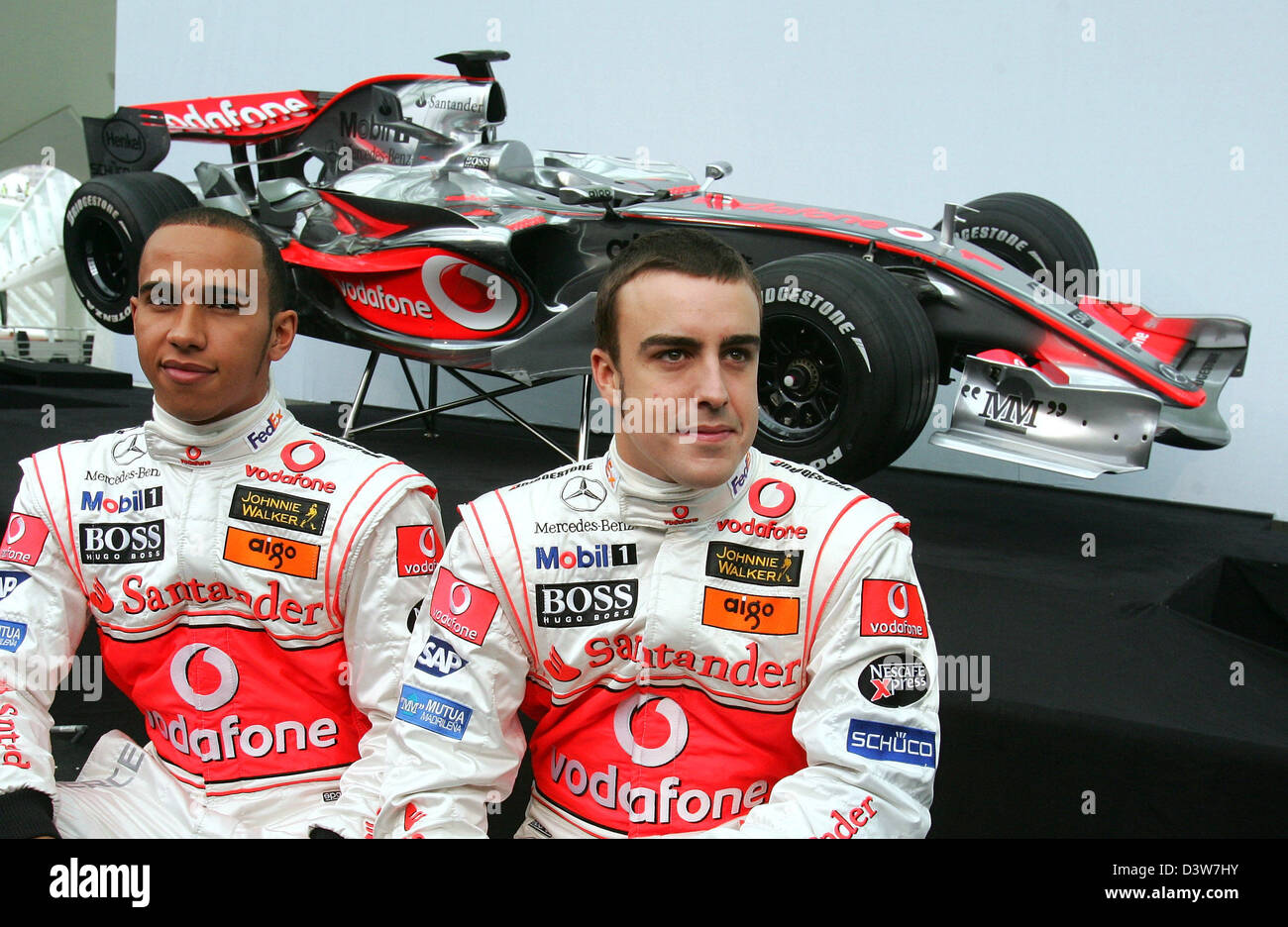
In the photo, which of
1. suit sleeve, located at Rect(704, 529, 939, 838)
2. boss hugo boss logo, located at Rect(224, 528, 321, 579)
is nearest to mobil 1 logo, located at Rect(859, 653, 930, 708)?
suit sleeve, located at Rect(704, 529, 939, 838)

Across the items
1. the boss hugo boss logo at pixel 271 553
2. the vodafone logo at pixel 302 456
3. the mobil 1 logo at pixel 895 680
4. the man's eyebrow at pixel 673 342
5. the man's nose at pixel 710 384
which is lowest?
the boss hugo boss logo at pixel 271 553

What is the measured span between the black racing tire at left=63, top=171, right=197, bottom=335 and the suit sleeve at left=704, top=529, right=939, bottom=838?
3007 mm

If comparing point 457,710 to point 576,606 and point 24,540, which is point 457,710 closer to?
point 576,606

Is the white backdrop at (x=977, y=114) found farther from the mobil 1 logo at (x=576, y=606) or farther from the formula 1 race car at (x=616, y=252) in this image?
the mobil 1 logo at (x=576, y=606)

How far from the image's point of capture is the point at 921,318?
2.44 meters

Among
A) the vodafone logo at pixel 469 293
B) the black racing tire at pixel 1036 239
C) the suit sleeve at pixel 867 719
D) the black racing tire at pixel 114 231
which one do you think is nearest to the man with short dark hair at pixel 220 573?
the suit sleeve at pixel 867 719

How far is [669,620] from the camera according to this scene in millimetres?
1222

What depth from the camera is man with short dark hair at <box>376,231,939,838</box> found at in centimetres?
117

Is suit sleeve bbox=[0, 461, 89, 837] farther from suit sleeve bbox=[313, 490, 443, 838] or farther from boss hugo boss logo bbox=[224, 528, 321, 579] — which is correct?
suit sleeve bbox=[313, 490, 443, 838]

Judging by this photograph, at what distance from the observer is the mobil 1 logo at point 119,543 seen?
57.1 inches

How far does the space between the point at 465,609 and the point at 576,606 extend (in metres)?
0.13

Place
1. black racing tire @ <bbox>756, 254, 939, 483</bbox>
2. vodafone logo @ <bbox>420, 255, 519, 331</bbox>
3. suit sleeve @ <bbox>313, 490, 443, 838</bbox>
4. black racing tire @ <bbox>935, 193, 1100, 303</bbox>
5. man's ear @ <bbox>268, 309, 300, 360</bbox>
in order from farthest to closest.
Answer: black racing tire @ <bbox>935, 193, 1100, 303</bbox> → vodafone logo @ <bbox>420, 255, 519, 331</bbox> → black racing tire @ <bbox>756, 254, 939, 483</bbox> → man's ear @ <bbox>268, 309, 300, 360</bbox> → suit sleeve @ <bbox>313, 490, 443, 838</bbox>

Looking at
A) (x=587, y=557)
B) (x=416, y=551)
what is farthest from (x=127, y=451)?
(x=587, y=557)

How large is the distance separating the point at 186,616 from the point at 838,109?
3.52 m
